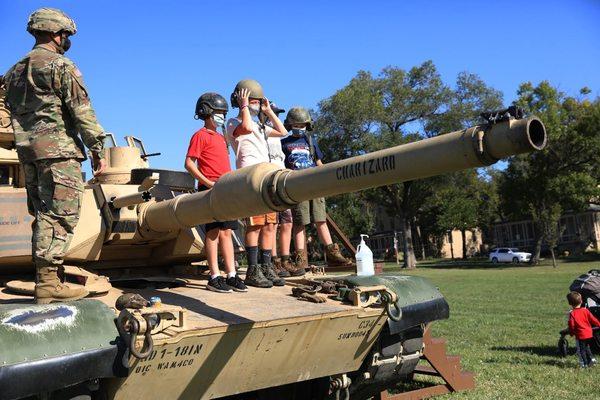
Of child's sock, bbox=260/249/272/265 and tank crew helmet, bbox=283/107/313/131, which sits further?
tank crew helmet, bbox=283/107/313/131

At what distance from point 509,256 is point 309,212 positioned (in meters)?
44.7

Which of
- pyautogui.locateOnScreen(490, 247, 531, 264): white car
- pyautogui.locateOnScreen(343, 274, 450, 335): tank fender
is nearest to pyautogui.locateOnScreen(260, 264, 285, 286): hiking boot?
→ pyautogui.locateOnScreen(343, 274, 450, 335): tank fender

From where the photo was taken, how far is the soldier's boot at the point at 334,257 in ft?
25.9

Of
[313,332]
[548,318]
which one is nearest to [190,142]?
[313,332]

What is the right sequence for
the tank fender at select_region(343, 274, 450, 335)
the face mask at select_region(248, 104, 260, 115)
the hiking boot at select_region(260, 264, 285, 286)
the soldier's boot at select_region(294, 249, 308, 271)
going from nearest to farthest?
the tank fender at select_region(343, 274, 450, 335) → the hiking boot at select_region(260, 264, 285, 286) → the face mask at select_region(248, 104, 260, 115) → the soldier's boot at select_region(294, 249, 308, 271)

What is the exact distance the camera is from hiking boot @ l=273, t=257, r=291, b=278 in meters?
7.30

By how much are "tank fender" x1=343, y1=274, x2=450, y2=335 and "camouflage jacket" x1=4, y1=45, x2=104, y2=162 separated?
278 cm

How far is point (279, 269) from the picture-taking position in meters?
7.43

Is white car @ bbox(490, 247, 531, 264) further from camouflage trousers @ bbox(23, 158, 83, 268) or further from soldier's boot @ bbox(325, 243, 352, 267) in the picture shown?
camouflage trousers @ bbox(23, 158, 83, 268)

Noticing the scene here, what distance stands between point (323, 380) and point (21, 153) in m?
3.45

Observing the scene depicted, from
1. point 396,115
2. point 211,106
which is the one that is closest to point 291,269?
point 211,106

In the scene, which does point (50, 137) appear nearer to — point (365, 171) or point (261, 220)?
point (261, 220)

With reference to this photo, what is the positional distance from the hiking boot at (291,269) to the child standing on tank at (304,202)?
0.16 metres

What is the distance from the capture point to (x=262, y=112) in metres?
7.03
